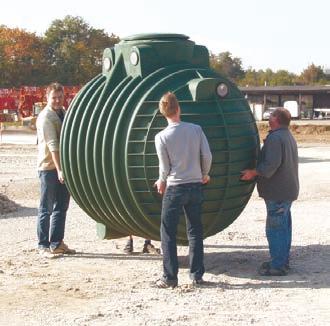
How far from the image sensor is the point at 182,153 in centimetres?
641

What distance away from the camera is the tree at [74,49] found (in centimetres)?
6944

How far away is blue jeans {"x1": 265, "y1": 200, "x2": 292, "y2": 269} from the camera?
7.14m

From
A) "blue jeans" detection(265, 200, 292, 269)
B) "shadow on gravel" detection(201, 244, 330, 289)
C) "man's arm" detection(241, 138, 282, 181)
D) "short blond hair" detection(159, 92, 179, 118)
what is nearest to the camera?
"short blond hair" detection(159, 92, 179, 118)

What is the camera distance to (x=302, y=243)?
890 cm

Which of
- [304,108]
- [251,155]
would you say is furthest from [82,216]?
[304,108]

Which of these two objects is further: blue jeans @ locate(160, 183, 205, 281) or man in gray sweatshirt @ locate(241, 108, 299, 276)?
man in gray sweatshirt @ locate(241, 108, 299, 276)

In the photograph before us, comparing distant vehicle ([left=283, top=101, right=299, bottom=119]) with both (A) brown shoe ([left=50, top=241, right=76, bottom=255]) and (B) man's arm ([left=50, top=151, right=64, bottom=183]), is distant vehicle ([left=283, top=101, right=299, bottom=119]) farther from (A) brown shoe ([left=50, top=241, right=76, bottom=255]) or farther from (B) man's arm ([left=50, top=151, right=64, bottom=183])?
(B) man's arm ([left=50, top=151, right=64, bottom=183])

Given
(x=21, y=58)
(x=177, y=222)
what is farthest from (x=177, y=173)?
(x=21, y=58)

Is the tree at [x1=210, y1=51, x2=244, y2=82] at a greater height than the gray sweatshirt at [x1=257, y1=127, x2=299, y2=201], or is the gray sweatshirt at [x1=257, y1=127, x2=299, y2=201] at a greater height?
the tree at [x1=210, y1=51, x2=244, y2=82]

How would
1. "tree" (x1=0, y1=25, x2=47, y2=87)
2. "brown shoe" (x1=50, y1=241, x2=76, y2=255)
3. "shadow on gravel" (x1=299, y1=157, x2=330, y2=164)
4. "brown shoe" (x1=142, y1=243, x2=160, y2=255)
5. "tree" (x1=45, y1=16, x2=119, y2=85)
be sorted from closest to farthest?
"brown shoe" (x1=50, y1=241, x2=76, y2=255)
"brown shoe" (x1=142, y1=243, x2=160, y2=255)
"shadow on gravel" (x1=299, y1=157, x2=330, y2=164)
"tree" (x1=0, y1=25, x2=47, y2=87)
"tree" (x1=45, y1=16, x2=119, y2=85)

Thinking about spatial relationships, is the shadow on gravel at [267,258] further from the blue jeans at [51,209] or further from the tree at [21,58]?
the tree at [21,58]

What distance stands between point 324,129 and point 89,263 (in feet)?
105

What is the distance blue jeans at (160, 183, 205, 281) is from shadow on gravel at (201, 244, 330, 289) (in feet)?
1.41

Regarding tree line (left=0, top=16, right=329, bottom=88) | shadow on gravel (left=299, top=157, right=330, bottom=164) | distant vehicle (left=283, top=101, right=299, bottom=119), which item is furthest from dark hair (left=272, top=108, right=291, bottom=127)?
tree line (left=0, top=16, right=329, bottom=88)
